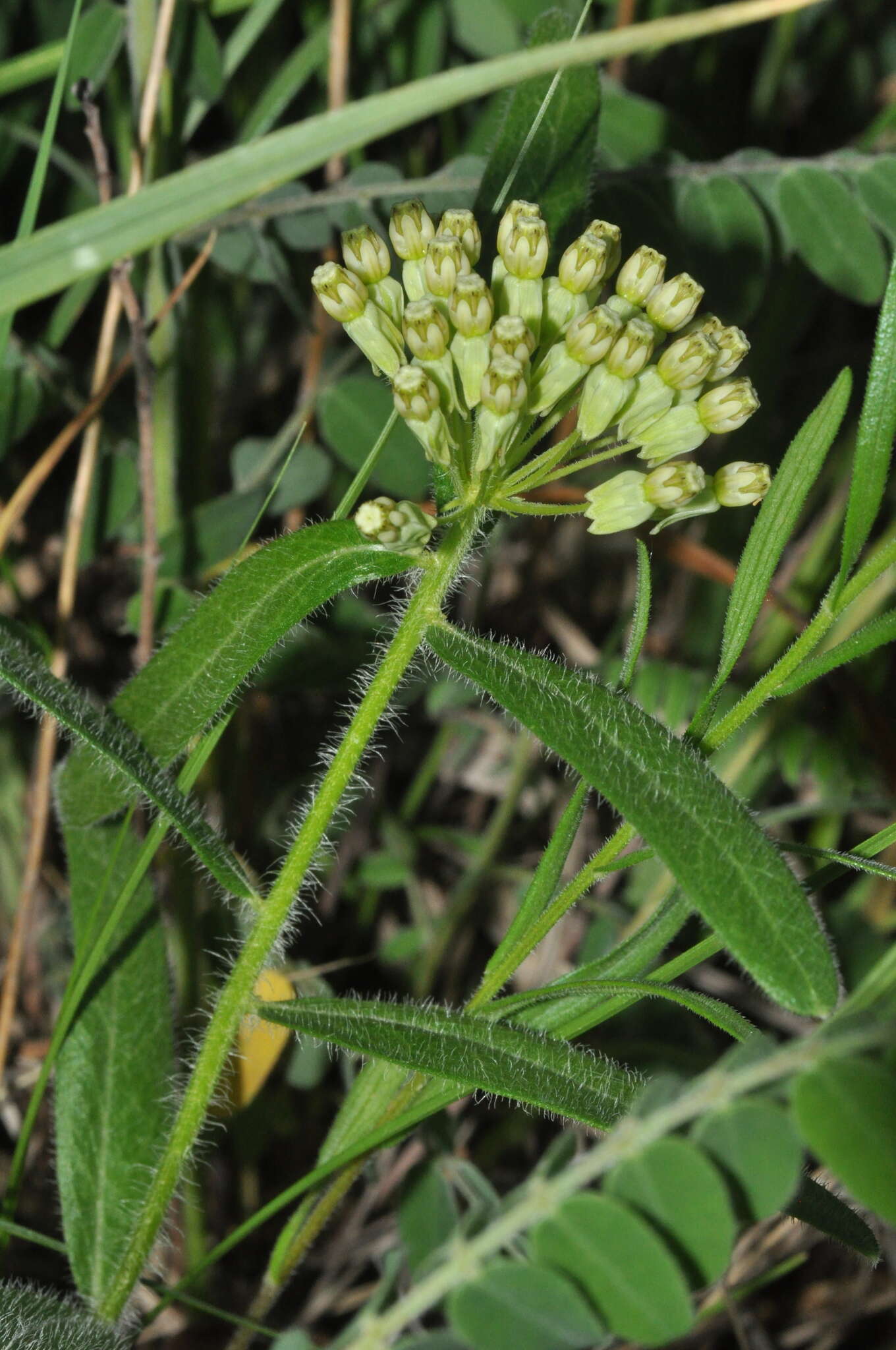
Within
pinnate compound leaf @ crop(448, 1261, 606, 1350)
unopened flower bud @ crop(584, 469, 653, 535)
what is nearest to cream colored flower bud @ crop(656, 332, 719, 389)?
unopened flower bud @ crop(584, 469, 653, 535)

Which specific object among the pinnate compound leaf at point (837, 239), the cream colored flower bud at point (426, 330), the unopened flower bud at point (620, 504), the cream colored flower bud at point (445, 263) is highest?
the cream colored flower bud at point (445, 263)

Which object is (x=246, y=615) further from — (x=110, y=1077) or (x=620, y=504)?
(x=110, y=1077)

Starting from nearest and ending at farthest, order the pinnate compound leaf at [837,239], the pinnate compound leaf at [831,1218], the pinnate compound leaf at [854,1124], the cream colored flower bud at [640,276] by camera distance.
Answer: the pinnate compound leaf at [854,1124], the pinnate compound leaf at [831,1218], the cream colored flower bud at [640,276], the pinnate compound leaf at [837,239]

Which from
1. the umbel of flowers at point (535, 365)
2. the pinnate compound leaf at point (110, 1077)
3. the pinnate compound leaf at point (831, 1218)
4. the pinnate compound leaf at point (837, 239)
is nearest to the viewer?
the pinnate compound leaf at point (831, 1218)

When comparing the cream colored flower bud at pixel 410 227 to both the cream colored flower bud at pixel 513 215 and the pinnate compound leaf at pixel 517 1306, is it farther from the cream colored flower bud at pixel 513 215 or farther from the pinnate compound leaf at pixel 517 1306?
the pinnate compound leaf at pixel 517 1306

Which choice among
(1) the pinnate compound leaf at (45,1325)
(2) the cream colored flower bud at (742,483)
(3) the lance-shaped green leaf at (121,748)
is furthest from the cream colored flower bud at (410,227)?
(1) the pinnate compound leaf at (45,1325)

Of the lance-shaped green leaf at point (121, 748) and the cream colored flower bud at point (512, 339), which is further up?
the cream colored flower bud at point (512, 339)

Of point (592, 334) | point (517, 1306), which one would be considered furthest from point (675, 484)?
point (517, 1306)
